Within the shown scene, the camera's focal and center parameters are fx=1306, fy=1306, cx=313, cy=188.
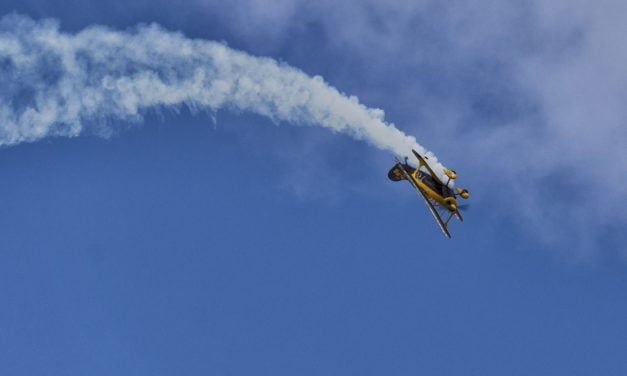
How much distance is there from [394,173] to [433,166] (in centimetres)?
367

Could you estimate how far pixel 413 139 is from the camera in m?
102

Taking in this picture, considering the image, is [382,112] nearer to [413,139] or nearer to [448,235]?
[413,139]

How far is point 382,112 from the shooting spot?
100 meters

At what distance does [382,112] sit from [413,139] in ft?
12.1

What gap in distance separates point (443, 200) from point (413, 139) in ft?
20.5

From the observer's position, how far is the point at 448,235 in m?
104

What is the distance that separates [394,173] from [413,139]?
523cm

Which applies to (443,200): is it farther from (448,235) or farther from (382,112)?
(382,112)

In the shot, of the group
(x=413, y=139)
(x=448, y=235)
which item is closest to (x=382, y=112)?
(x=413, y=139)

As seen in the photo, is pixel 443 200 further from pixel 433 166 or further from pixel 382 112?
pixel 382 112

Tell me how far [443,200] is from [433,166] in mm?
2938

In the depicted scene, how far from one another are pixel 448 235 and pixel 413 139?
8.44 m

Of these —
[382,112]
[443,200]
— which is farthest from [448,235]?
[382,112]
